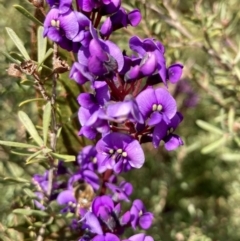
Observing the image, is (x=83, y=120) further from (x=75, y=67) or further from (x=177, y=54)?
(x=177, y=54)

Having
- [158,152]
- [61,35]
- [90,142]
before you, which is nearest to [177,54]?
[90,142]

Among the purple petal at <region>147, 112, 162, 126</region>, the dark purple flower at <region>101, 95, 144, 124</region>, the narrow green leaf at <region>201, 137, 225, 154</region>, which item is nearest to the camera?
the dark purple flower at <region>101, 95, 144, 124</region>

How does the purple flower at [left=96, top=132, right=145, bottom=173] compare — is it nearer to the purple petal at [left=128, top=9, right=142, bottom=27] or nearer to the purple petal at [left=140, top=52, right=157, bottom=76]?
the purple petal at [left=140, top=52, right=157, bottom=76]

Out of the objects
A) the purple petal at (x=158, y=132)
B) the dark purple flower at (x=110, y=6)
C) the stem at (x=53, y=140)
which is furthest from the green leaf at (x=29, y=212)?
the dark purple flower at (x=110, y=6)

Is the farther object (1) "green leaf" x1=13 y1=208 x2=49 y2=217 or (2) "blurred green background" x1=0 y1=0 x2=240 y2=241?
(2) "blurred green background" x1=0 y1=0 x2=240 y2=241

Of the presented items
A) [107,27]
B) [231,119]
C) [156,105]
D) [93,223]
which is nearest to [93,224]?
[93,223]

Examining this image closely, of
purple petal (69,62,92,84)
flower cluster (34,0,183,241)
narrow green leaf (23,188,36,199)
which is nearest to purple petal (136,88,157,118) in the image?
flower cluster (34,0,183,241)

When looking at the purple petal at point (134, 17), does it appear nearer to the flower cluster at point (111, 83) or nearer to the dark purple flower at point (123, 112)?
the flower cluster at point (111, 83)

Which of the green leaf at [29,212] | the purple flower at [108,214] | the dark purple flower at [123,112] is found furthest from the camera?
the green leaf at [29,212]
